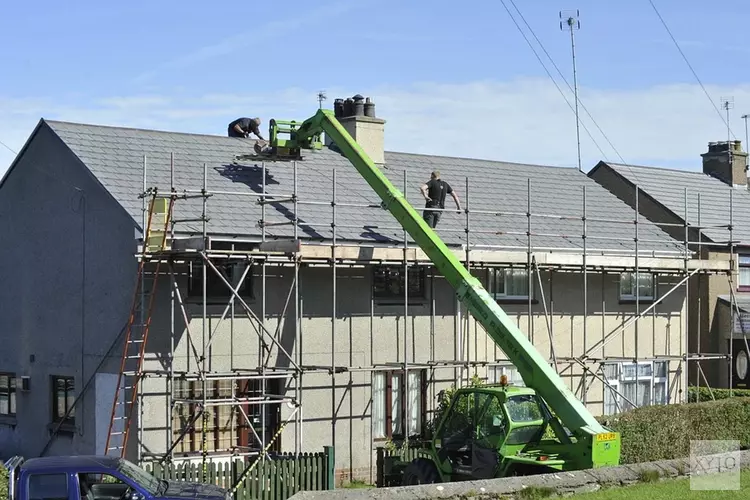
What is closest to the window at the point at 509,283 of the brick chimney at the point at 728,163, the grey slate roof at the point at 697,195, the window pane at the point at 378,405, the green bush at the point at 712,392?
the window pane at the point at 378,405

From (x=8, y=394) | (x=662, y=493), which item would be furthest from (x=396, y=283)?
(x=662, y=493)

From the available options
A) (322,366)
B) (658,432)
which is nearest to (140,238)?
(322,366)

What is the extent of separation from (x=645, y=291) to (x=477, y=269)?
20.2ft

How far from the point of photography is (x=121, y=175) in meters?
22.7

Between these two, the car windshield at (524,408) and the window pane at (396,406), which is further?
the window pane at (396,406)

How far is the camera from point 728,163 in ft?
129

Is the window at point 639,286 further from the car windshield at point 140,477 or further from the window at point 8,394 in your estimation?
the car windshield at point 140,477

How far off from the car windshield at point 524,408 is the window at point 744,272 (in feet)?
61.3

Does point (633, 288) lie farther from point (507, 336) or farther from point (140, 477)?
point (140, 477)

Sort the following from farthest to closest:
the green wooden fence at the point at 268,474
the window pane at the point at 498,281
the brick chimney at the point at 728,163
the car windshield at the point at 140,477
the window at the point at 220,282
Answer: the brick chimney at the point at 728,163, the window pane at the point at 498,281, the window at the point at 220,282, the green wooden fence at the point at 268,474, the car windshield at the point at 140,477

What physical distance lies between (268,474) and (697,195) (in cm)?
2148

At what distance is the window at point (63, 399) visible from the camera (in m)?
22.6

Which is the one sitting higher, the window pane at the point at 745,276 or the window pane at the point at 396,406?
the window pane at the point at 745,276

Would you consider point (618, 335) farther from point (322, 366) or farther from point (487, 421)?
point (487, 421)
